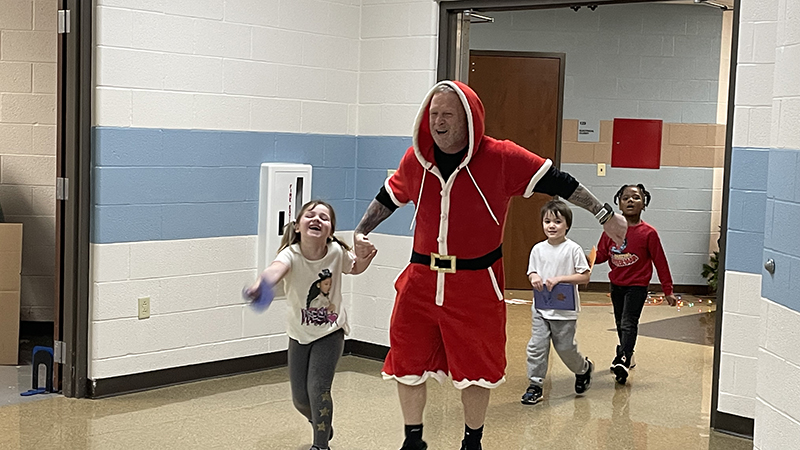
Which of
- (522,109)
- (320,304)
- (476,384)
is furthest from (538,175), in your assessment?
(522,109)

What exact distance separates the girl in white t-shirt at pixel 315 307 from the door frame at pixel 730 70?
1.89 m

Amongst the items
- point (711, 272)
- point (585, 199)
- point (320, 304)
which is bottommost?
point (711, 272)

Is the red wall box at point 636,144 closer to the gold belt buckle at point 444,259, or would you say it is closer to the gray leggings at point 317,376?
the gray leggings at point 317,376

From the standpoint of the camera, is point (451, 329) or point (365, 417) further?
point (365, 417)

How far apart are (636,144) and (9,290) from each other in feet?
19.6

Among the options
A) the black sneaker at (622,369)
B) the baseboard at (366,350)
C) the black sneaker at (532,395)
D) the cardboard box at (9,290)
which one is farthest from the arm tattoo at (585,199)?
the cardboard box at (9,290)

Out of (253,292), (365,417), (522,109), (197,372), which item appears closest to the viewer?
(253,292)

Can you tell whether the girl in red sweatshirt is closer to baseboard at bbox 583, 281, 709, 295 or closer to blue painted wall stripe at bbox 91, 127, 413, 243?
blue painted wall stripe at bbox 91, 127, 413, 243

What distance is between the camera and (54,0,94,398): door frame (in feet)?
15.8

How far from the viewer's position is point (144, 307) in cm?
512

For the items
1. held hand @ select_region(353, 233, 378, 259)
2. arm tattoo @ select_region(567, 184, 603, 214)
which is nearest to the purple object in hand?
held hand @ select_region(353, 233, 378, 259)

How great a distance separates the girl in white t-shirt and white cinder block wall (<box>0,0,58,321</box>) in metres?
3.21

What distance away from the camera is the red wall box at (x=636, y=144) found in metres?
9.38

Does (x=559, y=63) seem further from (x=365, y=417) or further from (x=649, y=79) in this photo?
(x=365, y=417)
